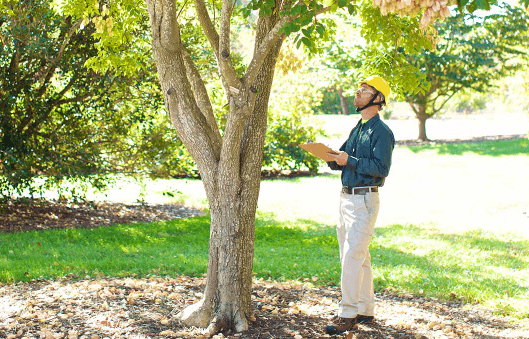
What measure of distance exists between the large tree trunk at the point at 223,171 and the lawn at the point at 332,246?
1.99 metres

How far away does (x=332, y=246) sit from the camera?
8250 millimetres

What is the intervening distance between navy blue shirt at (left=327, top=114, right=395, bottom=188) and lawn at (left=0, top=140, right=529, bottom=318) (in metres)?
2.10

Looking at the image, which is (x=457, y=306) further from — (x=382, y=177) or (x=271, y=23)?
(x=271, y=23)

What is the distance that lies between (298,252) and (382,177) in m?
3.64

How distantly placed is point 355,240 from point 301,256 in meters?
3.39

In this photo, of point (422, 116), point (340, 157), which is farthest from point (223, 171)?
point (422, 116)

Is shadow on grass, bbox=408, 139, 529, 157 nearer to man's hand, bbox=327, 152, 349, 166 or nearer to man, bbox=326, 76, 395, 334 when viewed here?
man, bbox=326, 76, 395, 334

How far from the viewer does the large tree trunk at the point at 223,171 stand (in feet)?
14.4

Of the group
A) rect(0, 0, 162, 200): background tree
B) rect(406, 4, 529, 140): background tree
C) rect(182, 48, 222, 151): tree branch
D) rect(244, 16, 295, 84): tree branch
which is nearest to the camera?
rect(244, 16, 295, 84): tree branch

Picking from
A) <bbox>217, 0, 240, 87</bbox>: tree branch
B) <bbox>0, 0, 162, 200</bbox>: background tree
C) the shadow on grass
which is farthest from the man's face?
the shadow on grass

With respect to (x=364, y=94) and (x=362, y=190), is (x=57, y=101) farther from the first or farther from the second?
(x=362, y=190)

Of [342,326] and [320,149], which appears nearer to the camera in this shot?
[320,149]

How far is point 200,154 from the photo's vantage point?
177 inches

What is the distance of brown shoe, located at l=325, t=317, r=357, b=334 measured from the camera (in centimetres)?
438
